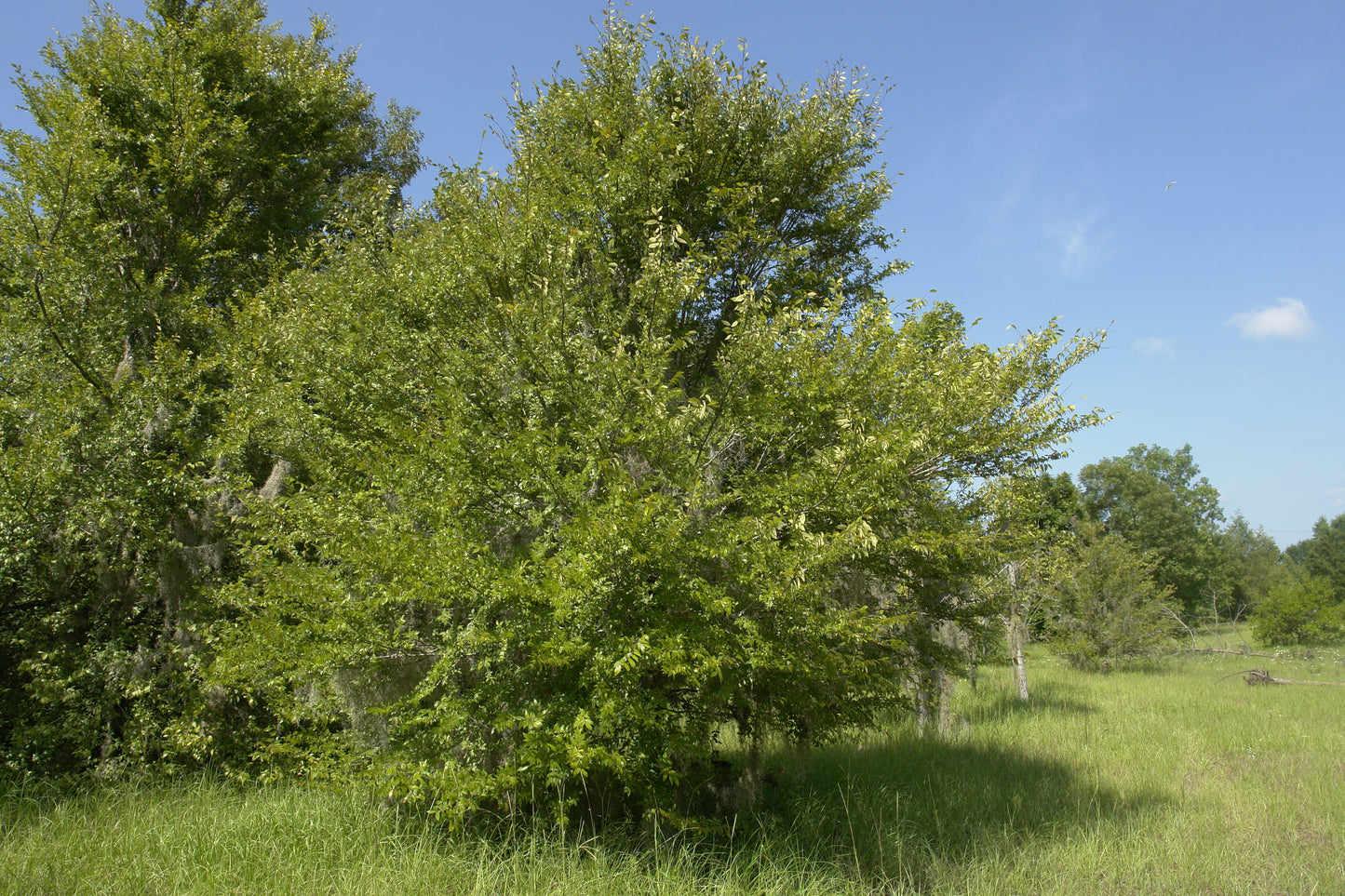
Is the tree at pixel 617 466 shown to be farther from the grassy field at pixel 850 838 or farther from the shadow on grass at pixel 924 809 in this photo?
the shadow on grass at pixel 924 809

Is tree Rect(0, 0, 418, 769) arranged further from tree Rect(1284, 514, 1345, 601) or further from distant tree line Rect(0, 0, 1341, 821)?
tree Rect(1284, 514, 1345, 601)

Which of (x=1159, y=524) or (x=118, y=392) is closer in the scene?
(x=118, y=392)

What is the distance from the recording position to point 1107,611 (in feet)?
75.0

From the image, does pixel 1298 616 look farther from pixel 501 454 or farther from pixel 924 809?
pixel 501 454

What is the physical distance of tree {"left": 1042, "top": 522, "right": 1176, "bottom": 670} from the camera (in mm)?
22250

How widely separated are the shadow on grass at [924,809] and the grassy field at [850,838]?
0.10 feet

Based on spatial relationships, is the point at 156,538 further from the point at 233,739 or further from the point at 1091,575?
the point at 1091,575

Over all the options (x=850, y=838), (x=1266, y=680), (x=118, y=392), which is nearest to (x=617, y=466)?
(x=850, y=838)

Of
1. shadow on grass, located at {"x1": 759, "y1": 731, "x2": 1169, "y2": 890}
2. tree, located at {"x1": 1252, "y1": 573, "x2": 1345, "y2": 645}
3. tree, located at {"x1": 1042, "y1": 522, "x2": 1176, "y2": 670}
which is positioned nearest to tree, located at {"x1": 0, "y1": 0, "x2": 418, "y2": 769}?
shadow on grass, located at {"x1": 759, "y1": 731, "x2": 1169, "y2": 890}

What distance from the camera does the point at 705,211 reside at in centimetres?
839

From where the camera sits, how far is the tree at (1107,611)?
2225 cm

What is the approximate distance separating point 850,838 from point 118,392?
9.14 m

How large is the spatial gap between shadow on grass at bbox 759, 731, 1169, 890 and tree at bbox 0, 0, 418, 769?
6.44 m

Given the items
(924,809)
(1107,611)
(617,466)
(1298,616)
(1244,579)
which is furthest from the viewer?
(1244,579)
